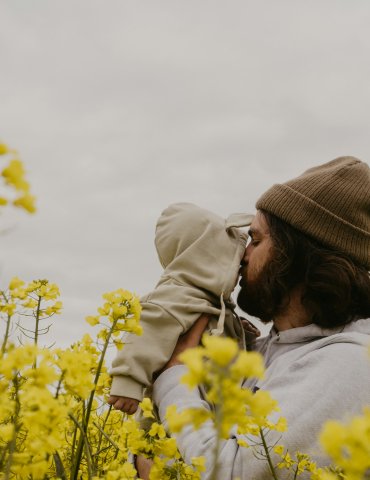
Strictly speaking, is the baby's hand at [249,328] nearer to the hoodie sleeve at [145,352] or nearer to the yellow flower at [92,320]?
the hoodie sleeve at [145,352]

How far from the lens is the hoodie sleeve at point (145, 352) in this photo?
2.16 metres

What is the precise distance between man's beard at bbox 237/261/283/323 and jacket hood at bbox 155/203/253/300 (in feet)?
0.33

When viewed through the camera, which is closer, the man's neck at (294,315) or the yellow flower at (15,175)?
the yellow flower at (15,175)

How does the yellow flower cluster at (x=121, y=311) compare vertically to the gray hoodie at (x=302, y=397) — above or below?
above

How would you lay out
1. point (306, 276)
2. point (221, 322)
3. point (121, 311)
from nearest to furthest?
1. point (121, 311)
2. point (221, 322)
3. point (306, 276)

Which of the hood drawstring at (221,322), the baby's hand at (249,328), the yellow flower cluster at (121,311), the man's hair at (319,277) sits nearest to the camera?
the yellow flower cluster at (121,311)

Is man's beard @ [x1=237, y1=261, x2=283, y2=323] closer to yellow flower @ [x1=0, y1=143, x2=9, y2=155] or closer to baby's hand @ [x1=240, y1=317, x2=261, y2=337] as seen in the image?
baby's hand @ [x1=240, y1=317, x2=261, y2=337]

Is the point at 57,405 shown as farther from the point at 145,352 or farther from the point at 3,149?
the point at 145,352

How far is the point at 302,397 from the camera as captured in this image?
191cm

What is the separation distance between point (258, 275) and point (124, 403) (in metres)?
0.83

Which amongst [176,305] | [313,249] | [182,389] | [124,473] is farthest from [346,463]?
[313,249]

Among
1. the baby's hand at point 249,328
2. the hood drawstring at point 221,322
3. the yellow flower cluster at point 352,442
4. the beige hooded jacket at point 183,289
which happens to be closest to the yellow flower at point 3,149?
the yellow flower cluster at point 352,442

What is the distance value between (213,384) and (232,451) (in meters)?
1.33

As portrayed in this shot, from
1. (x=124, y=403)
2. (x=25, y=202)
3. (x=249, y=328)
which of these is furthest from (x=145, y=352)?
(x=25, y=202)
